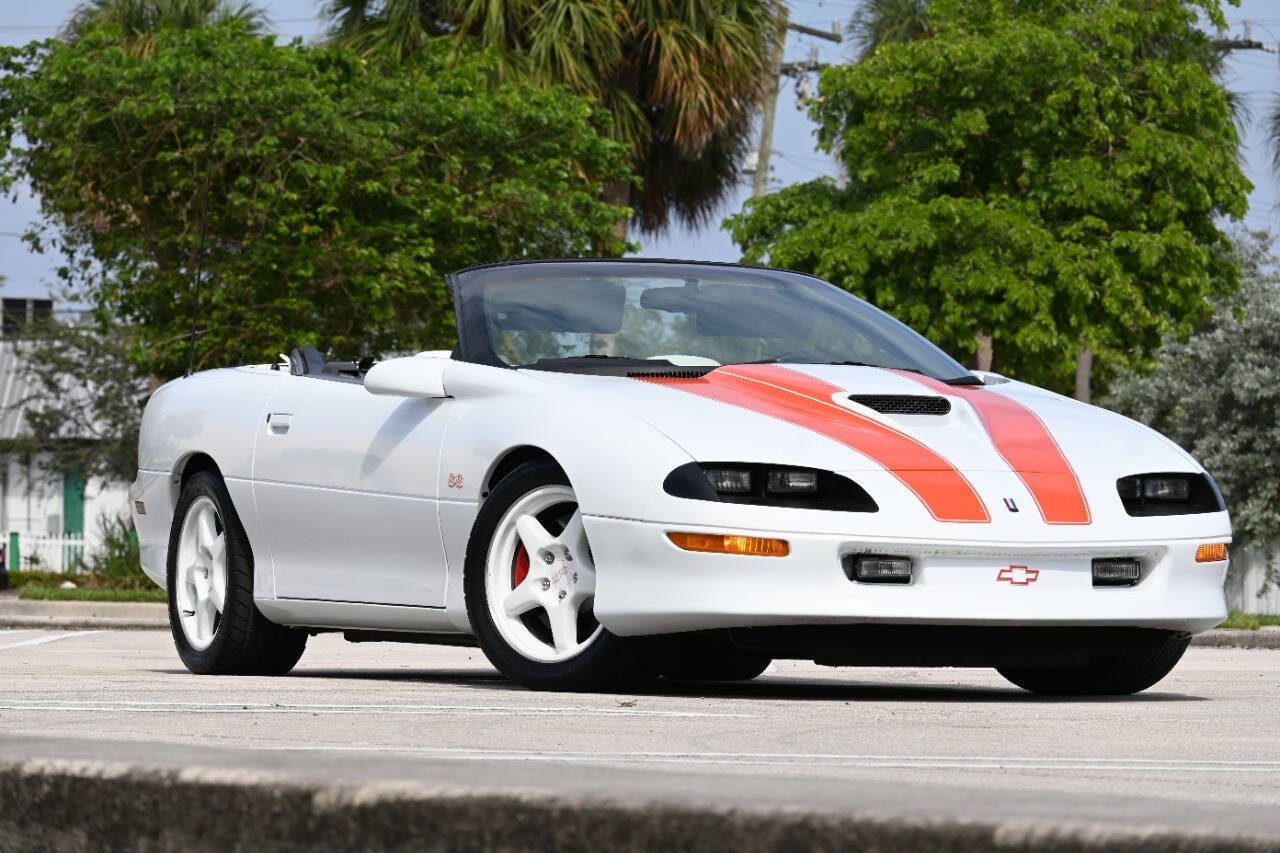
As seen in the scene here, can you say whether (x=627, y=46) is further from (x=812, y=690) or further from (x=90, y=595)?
(x=812, y=690)

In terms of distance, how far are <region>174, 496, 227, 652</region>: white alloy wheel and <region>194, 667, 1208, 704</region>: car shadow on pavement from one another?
1.22ft

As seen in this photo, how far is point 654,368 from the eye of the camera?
6.82 meters

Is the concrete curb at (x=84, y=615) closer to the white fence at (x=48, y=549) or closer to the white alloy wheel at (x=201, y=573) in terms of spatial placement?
the white alloy wheel at (x=201, y=573)

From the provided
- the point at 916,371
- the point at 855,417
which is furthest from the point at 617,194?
the point at 855,417

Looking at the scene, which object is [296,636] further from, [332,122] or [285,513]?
[332,122]

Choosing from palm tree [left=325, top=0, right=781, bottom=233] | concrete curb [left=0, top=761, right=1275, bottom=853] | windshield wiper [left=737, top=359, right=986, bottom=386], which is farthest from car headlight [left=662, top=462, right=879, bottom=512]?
palm tree [left=325, top=0, right=781, bottom=233]

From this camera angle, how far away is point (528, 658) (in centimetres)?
657

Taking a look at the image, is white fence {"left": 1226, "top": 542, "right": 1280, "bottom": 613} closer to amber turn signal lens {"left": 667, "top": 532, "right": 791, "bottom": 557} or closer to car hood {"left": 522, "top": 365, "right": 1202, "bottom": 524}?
car hood {"left": 522, "top": 365, "right": 1202, "bottom": 524}

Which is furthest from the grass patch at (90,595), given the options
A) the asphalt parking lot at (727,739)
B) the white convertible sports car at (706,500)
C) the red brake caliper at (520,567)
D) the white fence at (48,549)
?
the red brake caliper at (520,567)

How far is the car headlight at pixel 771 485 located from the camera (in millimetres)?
6098

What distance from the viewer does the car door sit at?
7.08 m

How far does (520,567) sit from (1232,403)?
2134 centimetres

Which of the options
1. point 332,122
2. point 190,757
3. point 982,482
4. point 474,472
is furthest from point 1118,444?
point 332,122

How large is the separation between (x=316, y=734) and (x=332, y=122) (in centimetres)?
1838
